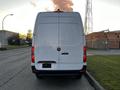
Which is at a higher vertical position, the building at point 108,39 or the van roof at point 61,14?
the van roof at point 61,14

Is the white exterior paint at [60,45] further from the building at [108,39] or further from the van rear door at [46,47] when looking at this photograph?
the building at [108,39]

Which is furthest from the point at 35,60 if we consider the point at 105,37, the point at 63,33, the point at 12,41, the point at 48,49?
the point at 12,41

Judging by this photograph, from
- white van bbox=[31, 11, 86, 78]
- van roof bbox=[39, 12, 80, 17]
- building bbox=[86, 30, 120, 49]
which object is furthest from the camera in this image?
building bbox=[86, 30, 120, 49]

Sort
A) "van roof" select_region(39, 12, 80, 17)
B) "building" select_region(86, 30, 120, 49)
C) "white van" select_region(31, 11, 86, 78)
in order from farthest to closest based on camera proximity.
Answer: "building" select_region(86, 30, 120, 49) < "van roof" select_region(39, 12, 80, 17) < "white van" select_region(31, 11, 86, 78)

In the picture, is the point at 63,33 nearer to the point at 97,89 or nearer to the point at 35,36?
the point at 35,36

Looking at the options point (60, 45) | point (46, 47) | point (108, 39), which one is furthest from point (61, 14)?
point (108, 39)

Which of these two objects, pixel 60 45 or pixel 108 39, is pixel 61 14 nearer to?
pixel 60 45

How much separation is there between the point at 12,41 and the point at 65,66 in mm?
110940

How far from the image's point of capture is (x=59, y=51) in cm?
1255

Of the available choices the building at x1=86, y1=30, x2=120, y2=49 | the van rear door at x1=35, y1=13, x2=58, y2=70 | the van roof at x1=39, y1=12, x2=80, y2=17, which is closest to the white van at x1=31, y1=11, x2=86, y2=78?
the van rear door at x1=35, y1=13, x2=58, y2=70

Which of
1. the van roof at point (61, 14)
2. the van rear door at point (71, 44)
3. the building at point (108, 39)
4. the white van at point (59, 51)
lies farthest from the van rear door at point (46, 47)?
the building at point (108, 39)

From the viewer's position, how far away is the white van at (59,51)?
12516mm

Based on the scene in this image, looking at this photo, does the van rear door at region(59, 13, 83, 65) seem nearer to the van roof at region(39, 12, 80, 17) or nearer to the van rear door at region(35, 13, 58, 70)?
the van rear door at region(35, 13, 58, 70)

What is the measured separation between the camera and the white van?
12516mm
